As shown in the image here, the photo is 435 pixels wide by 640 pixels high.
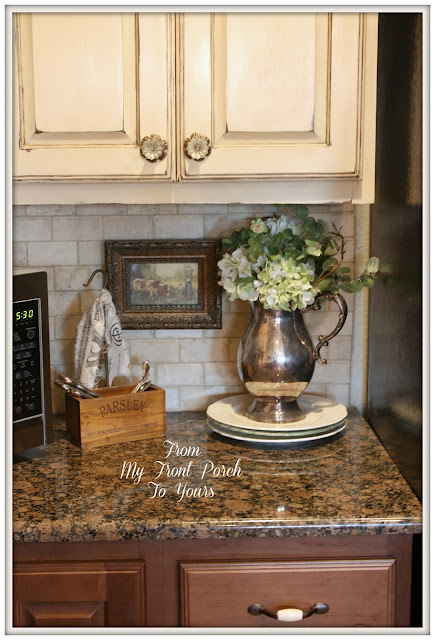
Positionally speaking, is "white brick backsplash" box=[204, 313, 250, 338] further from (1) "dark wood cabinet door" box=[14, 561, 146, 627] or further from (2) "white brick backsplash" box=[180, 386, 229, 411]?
(1) "dark wood cabinet door" box=[14, 561, 146, 627]

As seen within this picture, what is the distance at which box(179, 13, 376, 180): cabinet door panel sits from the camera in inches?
53.4

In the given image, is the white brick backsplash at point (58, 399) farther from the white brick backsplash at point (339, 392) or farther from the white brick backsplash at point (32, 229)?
the white brick backsplash at point (339, 392)

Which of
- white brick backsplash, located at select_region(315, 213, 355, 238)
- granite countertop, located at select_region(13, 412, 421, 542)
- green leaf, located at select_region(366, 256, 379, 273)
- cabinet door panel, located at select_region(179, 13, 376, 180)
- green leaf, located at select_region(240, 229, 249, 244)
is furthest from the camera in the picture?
white brick backsplash, located at select_region(315, 213, 355, 238)

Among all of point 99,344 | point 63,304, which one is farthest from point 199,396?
point 63,304

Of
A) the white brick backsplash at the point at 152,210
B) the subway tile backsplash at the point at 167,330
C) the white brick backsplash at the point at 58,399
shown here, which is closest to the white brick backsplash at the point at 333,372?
the subway tile backsplash at the point at 167,330

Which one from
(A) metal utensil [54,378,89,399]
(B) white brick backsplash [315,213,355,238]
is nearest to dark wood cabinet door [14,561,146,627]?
(A) metal utensil [54,378,89,399]

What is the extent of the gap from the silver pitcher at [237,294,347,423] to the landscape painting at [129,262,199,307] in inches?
8.5

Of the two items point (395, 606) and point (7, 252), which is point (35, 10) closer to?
point (7, 252)

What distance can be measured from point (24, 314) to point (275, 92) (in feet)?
2.15

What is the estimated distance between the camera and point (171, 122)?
1.39 meters

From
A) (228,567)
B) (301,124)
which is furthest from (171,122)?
(228,567)

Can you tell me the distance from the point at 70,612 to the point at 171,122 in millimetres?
930

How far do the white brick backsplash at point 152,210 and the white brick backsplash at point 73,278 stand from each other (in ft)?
0.62

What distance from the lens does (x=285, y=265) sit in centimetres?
154
